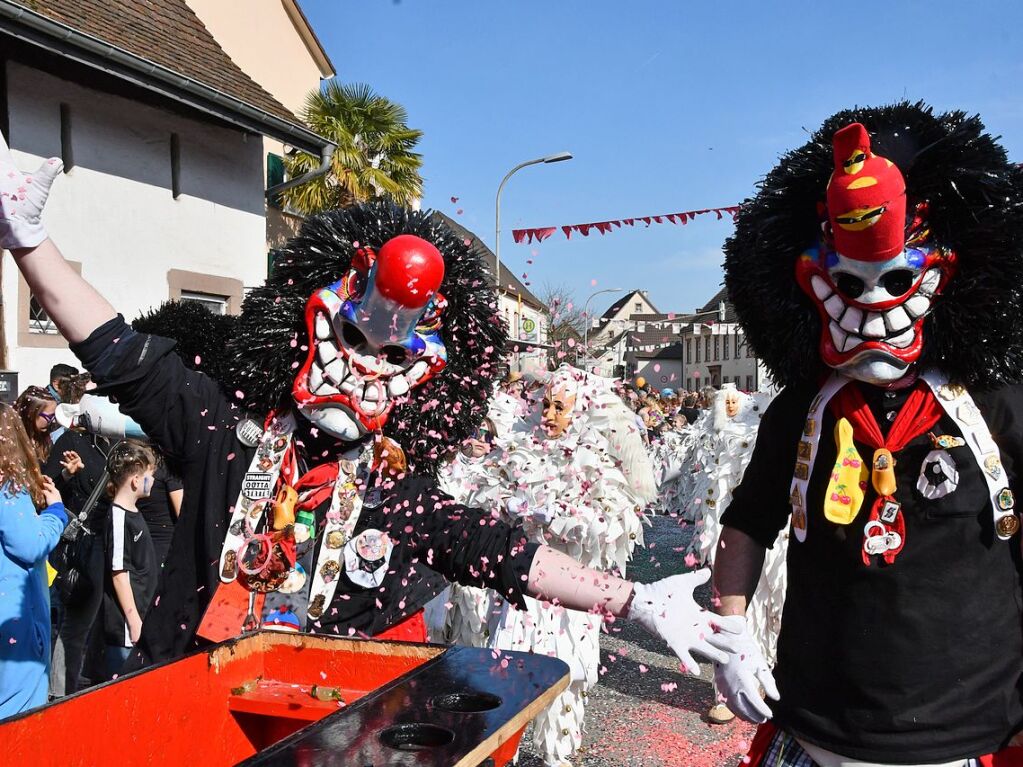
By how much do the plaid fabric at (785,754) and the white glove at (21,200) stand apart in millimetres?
1956

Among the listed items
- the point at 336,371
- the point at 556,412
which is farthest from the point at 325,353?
the point at 556,412

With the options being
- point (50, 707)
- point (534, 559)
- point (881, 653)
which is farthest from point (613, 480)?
point (50, 707)

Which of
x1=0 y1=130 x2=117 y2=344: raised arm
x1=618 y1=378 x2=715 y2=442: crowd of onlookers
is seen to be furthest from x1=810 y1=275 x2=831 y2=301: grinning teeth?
x1=618 y1=378 x2=715 y2=442: crowd of onlookers

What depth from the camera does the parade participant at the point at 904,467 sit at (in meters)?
1.86

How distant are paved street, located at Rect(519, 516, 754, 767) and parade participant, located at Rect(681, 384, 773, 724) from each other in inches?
6.1

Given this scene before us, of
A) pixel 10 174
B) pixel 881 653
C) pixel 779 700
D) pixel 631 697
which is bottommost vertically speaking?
pixel 631 697

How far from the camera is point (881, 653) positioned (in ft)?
6.19

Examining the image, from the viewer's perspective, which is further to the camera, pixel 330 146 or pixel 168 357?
pixel 330 146

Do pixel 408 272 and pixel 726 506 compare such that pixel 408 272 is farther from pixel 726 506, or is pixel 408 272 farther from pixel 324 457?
pixel 726 506

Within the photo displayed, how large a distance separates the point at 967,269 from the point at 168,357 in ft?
6.10

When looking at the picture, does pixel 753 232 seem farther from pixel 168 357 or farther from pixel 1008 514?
pixel 168 357

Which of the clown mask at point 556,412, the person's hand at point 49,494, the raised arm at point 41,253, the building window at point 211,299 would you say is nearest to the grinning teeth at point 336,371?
the raised arm at point 41,253

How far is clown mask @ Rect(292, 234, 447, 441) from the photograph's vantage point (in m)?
2.28

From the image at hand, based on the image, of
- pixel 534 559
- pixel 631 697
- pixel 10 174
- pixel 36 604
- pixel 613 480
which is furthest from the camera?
pixel 631 697
